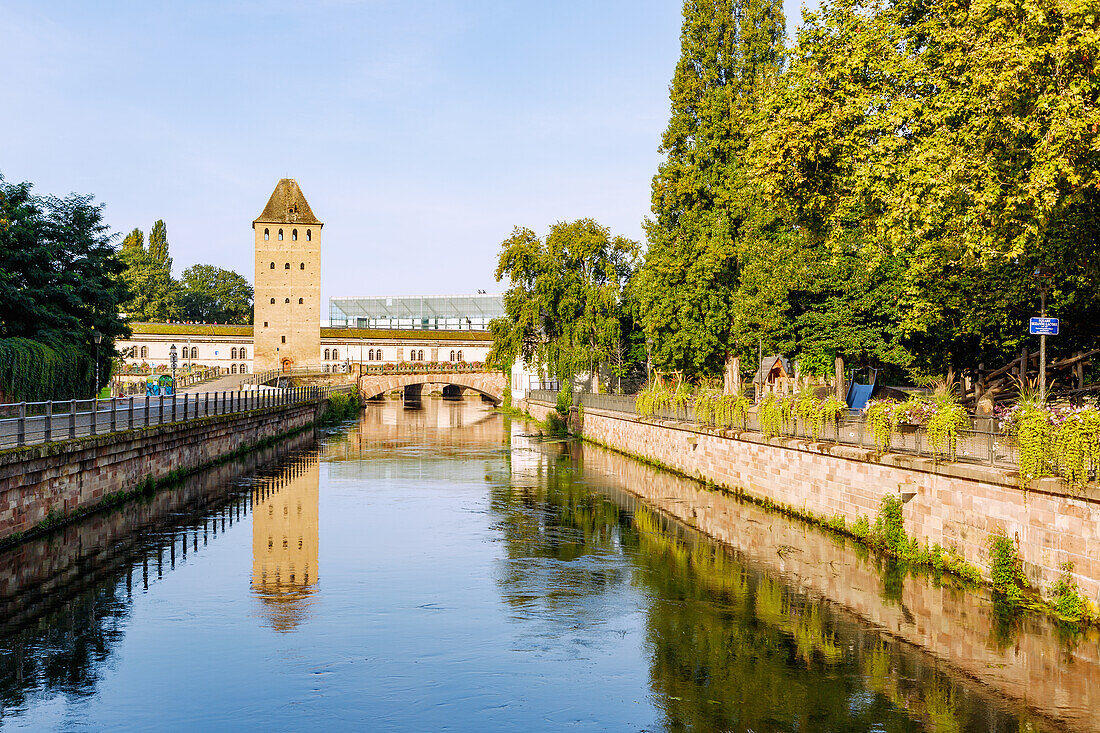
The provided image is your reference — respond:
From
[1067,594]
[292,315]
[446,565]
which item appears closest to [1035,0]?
[1067,594]

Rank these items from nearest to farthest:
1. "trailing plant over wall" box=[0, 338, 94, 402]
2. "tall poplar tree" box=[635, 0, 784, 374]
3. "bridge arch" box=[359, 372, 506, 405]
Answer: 1. "trailing plant over wall" box=[0, 338, 94, 402]
2. "tall poplar tree" box=[635, 0, 784, 374]
3. "bridge arch" box=[359, 372, 506, 405]

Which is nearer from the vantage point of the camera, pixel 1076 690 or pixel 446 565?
pixel 1076 690

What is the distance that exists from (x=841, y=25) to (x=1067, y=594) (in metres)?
14.5

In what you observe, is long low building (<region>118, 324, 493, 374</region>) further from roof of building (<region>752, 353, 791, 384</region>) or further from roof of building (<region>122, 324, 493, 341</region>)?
roof of building (<region>752, 353, 791, 384</region>)

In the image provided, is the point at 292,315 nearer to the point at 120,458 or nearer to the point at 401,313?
the point at 401,313

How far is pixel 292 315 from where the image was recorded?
108125 millimetres

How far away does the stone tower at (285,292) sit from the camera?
10800 cm

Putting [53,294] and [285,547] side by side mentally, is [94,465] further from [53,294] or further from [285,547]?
[53,294]

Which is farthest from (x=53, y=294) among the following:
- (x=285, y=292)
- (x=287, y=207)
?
(x=287, y=207)

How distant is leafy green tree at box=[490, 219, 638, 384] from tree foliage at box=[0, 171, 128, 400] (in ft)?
79.2

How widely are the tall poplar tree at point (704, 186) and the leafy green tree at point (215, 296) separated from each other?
106451 millimetres

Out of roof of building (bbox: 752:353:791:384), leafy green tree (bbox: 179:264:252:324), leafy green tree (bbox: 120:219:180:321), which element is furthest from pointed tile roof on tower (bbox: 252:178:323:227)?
roof of building (bbox: 752:353:791:384)

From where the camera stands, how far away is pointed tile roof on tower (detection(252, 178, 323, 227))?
10843cm

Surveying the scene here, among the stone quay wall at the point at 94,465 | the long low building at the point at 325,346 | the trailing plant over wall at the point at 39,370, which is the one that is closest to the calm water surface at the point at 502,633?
the stone quay wall at the point at 94,465
